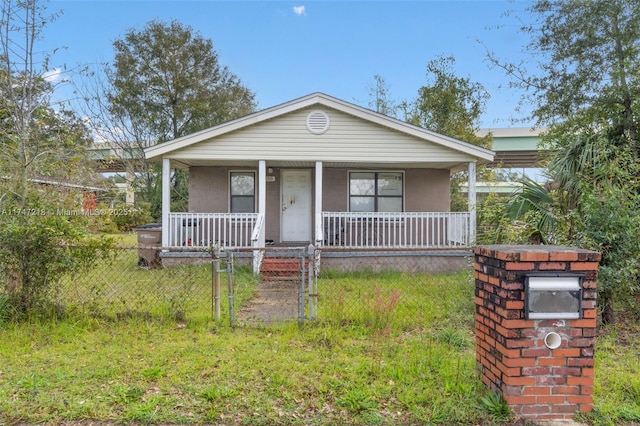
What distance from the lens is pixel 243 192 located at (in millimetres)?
11258

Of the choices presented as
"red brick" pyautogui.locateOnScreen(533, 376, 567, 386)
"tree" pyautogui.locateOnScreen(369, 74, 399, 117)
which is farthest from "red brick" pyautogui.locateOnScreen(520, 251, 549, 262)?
"tree" pyautogui.locateOnScreen(369, 74, 399, 117)

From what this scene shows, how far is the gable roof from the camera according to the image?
934 centimetres

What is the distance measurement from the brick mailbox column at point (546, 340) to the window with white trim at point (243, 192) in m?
9.23

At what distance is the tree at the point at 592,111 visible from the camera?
178 inches

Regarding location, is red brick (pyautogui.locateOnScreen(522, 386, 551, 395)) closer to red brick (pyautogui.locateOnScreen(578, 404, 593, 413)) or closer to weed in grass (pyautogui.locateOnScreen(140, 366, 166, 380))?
red brick (pyautogui.locateOnScreen(578, 404, 593, 413))

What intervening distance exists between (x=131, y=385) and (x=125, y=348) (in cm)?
97

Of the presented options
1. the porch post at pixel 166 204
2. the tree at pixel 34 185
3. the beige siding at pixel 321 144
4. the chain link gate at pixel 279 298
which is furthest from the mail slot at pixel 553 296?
the porch post at pixel 166 204

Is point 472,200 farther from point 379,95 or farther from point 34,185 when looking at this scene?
point 379,95

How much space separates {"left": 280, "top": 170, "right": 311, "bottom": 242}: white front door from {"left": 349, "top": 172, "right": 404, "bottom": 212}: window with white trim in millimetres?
1340

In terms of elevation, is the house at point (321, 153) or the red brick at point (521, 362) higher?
the house at point (321, 153)

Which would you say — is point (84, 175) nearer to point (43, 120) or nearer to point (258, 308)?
point (43, 120)

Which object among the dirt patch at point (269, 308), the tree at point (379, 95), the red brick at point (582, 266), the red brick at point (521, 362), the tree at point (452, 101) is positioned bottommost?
the dirt patch at point (269, 308)

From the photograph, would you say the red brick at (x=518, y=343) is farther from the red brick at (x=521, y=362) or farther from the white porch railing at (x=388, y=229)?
the white porch railing at (x=388, y=229)

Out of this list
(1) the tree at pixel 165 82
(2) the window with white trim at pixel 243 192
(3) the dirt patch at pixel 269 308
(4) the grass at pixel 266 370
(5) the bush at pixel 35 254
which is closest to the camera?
(4) the grass at pixel 266 370
